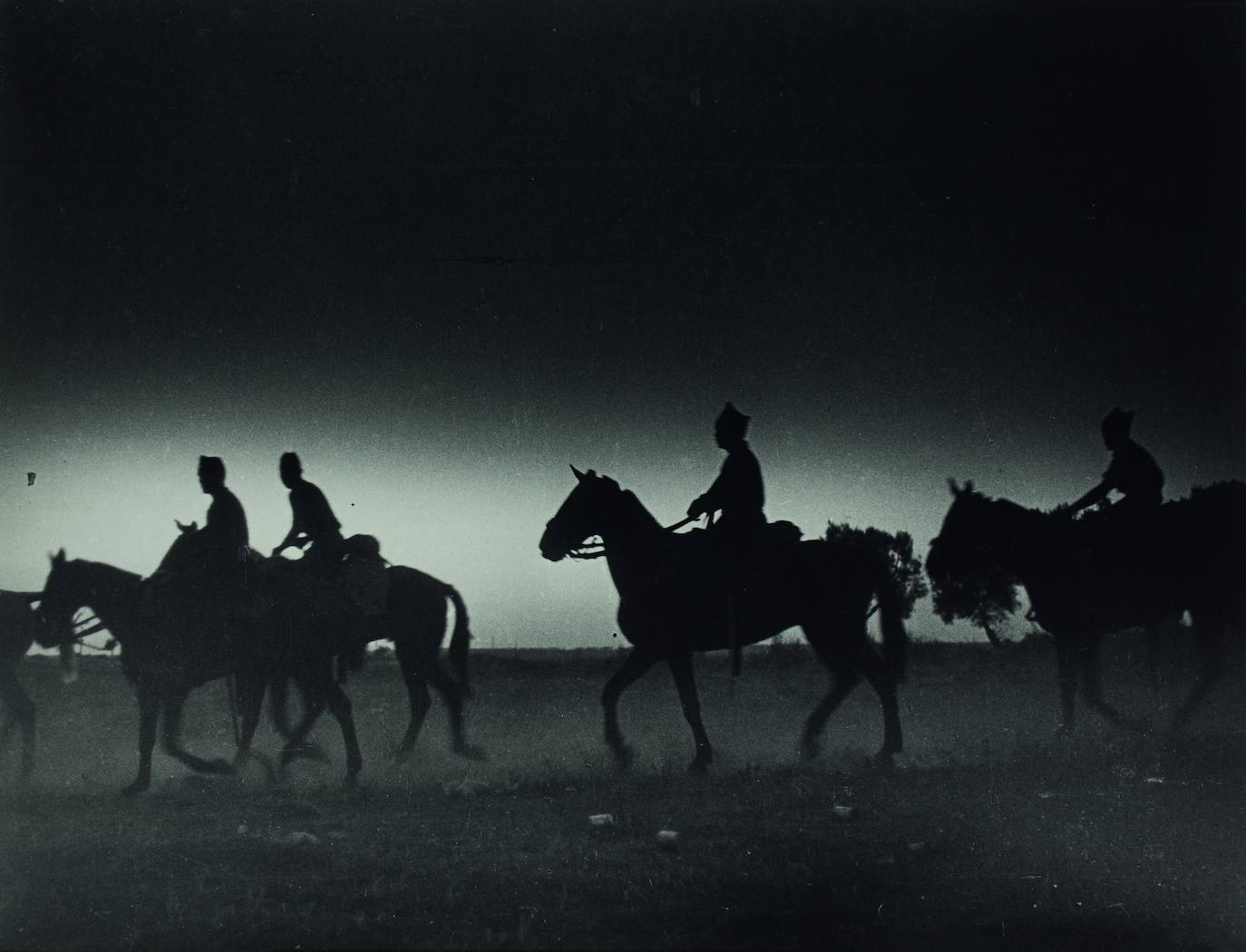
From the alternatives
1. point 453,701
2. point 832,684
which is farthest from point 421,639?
point 832,684

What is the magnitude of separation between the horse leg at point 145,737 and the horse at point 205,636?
0.04 feet

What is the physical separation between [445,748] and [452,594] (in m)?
1.90

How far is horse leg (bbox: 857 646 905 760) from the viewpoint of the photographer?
901 centimetres

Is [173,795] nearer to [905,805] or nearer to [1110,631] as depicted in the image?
[905,805]

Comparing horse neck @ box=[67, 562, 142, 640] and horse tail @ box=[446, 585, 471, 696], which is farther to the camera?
horse tail @ box=[446, 585, 471, 696]

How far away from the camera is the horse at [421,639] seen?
1086cm

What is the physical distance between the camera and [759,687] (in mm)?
17156

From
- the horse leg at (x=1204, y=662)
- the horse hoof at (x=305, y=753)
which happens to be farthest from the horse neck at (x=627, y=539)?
the horse leg at (x=1204, y=662)

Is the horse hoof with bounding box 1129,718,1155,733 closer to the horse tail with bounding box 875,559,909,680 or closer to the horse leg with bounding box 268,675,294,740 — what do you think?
the horse tail with bounding box 875,559,909,680

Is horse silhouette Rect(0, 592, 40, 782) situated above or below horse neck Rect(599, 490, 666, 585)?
below

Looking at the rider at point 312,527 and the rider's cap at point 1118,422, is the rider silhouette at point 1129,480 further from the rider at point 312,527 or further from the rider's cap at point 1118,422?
the rider at point 312,527

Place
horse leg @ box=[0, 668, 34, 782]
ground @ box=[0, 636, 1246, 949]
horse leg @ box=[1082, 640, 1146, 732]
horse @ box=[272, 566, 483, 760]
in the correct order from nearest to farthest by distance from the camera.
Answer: ground @ box=[0, 636, 1246, 949] → horse leg @ box=[1082, 640, 1146, 732] → horse leg @ box=[0, 668, 34, 782] → horse @ box=[272, 566, 483, 760]

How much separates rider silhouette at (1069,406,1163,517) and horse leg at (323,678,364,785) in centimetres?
776

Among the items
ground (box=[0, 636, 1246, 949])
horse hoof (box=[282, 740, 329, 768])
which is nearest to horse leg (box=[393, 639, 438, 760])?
ground (box=[0, 636, 1246, 949])
